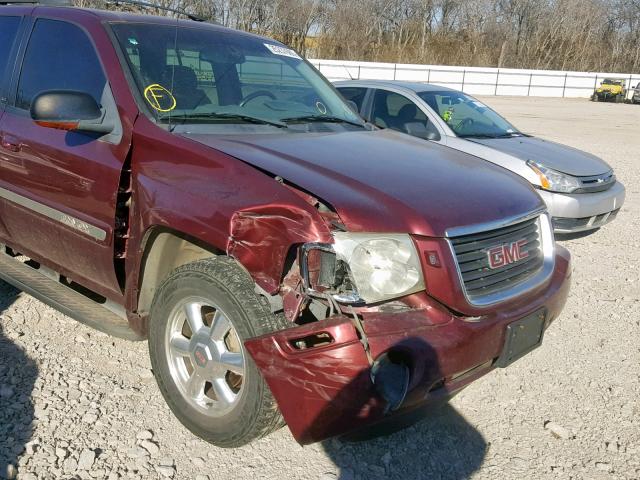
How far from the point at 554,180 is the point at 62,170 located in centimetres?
508

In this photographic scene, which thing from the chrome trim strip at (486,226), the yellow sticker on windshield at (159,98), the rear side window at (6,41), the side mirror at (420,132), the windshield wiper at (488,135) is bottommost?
the windshield wiper at (488,135)

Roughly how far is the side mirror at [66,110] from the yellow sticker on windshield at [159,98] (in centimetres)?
24

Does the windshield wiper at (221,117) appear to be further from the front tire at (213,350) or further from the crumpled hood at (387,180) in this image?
the front tire at (213,350)

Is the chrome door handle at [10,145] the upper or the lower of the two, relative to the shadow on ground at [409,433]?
upper

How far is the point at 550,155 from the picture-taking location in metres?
7.04

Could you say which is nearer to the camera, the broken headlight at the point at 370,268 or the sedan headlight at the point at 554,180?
the broken headlight at the point at 370,268

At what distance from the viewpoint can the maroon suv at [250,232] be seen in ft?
7.95

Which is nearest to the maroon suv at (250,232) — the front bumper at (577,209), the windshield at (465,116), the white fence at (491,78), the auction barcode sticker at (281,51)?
the auction barcode sticker at (281,51)

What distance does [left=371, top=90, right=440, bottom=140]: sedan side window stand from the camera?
756 centimetres

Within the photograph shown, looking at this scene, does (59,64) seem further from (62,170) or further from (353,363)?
(353,363)

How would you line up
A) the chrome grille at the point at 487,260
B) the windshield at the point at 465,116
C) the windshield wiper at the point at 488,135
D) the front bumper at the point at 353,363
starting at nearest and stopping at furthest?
the front bumper at the point at 353,363, the chrome grille at the point at 487,260, the windshield wiper at the point at 488,135, the windshield at the point at 465,116

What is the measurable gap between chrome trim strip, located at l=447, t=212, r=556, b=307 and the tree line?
2019 inches

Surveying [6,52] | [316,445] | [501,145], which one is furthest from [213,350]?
[501,145]

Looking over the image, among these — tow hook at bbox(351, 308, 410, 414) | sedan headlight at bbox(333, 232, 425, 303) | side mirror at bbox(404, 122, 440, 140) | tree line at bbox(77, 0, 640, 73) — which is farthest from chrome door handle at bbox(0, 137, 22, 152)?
tree line at bbox(77, 0, 640, 73)
